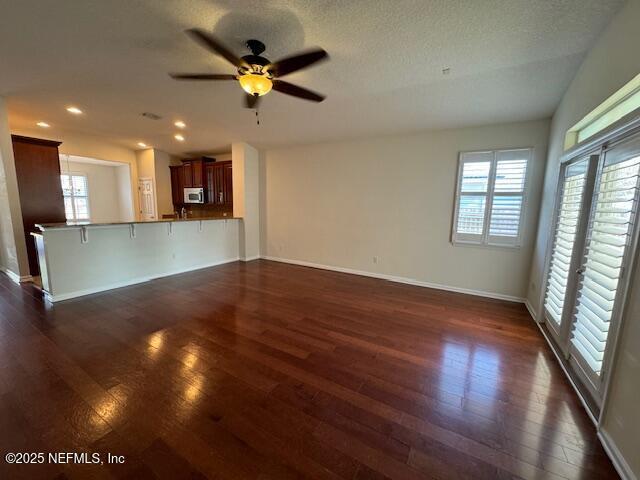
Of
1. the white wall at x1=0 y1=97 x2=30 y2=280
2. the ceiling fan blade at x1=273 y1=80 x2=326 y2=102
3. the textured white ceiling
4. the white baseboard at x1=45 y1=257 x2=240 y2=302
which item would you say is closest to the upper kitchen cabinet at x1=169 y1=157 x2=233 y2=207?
the white baseboard at x1=45 y1=257 x2=240 y2=302

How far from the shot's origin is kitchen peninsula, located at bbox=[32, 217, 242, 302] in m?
3.41

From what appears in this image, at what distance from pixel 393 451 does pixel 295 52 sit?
10.3 ft

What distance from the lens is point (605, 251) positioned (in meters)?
1.83

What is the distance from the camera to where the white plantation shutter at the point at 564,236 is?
95.0 inches

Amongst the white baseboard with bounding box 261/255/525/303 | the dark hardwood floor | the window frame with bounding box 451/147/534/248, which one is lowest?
the dark hardwood floor

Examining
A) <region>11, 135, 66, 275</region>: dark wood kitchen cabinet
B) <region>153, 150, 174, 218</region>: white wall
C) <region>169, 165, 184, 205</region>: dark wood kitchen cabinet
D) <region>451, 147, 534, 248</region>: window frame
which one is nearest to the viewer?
<region>451, 147, 534, 248</region>: window frame

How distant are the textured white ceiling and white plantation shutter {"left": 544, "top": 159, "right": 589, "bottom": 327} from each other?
101cm

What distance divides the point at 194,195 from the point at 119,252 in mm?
2960

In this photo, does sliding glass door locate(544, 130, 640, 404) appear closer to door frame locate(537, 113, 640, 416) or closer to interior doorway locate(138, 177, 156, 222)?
door frame locate(537, 113, 640, 416)

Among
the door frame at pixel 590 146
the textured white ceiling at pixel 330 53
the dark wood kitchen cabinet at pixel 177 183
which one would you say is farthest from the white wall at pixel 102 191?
the door frame at pixel 590 146

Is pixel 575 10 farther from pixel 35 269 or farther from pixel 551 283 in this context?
pixel 35 269

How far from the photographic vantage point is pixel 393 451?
1.43m

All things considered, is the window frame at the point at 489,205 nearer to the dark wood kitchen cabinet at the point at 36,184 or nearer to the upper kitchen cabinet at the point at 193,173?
the upper kitchen cabinet at the point at 193,173

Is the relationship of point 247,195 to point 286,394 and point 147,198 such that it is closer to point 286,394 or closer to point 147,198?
point 147,198
